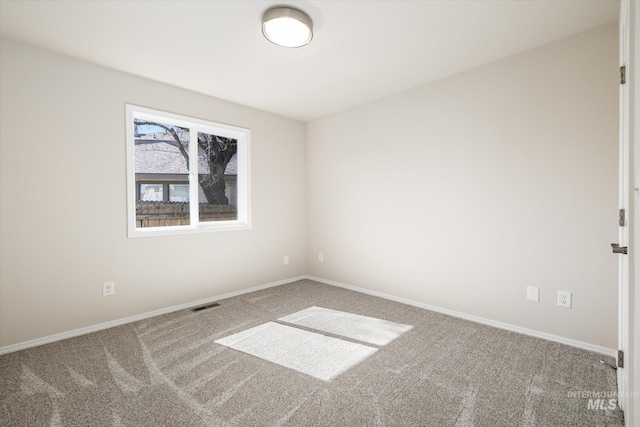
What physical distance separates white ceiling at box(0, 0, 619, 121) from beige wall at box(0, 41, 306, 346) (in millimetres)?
253

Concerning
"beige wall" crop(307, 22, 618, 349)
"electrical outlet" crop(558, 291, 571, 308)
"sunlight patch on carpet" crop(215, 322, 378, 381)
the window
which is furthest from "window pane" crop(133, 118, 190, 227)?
"electrical outlet" crop(558, 291, 571, 308)

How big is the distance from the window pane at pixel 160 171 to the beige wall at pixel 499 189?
2027mm

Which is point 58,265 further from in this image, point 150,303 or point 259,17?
point 259,17

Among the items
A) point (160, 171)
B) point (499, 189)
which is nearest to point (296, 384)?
point (499, 189)

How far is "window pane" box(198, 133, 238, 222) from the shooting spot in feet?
12.3

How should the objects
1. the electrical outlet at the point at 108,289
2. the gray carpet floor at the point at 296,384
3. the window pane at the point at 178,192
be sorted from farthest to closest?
the window pane at the point at 178,192 < the electrical outlet at the point at 108,289 < the gray carpet floor at the point at 296,384

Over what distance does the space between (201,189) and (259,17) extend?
2.18 metres

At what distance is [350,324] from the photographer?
2.93 metres

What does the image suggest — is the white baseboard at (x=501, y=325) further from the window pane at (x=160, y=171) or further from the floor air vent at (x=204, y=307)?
the window pane at (x=160, y=171)

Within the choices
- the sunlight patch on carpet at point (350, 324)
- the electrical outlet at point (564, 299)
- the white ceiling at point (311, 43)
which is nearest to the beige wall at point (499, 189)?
the electrical outlet at point (564, 299)

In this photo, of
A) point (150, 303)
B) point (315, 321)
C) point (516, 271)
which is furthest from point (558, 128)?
point (150, 303)

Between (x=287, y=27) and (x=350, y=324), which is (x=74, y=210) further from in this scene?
(x=350, y=324)

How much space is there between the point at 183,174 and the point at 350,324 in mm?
2533

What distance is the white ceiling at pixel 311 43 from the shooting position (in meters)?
2.06
